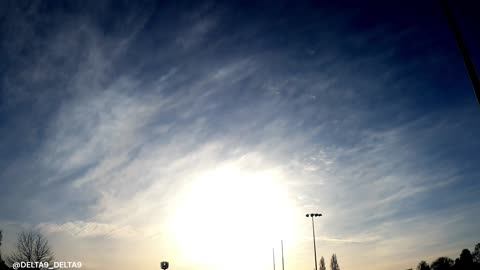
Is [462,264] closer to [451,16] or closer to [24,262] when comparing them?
[451,16]

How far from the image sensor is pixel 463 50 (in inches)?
341

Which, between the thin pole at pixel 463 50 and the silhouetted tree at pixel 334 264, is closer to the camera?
the thin pole at pixel 463 50

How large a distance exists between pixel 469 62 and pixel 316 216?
64996mm

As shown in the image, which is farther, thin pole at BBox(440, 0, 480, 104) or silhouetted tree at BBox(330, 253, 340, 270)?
silhouetted tree at BBox(330, 253, 340, 270)

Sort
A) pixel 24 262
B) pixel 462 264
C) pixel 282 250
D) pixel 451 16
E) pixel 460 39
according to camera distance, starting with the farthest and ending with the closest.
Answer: pixel 282 250, pixel 462 264, pixel 24 262, pixel 451 16, pixel 460 39

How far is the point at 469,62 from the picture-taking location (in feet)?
27.2

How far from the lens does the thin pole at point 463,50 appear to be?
25.5ft

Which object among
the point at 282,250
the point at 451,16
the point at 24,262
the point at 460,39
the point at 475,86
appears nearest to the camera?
the point at 475,86

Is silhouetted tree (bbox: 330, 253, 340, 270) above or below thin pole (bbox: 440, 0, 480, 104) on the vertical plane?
below

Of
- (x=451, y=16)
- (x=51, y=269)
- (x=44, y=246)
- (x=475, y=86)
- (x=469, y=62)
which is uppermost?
(x=451, y=16)

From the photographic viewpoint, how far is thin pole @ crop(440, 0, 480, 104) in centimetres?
777

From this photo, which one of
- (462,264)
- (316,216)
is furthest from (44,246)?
(462,264)

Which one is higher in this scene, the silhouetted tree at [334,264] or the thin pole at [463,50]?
the thin pole at [463,50]

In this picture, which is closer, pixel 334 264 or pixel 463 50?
pixel 463 50
